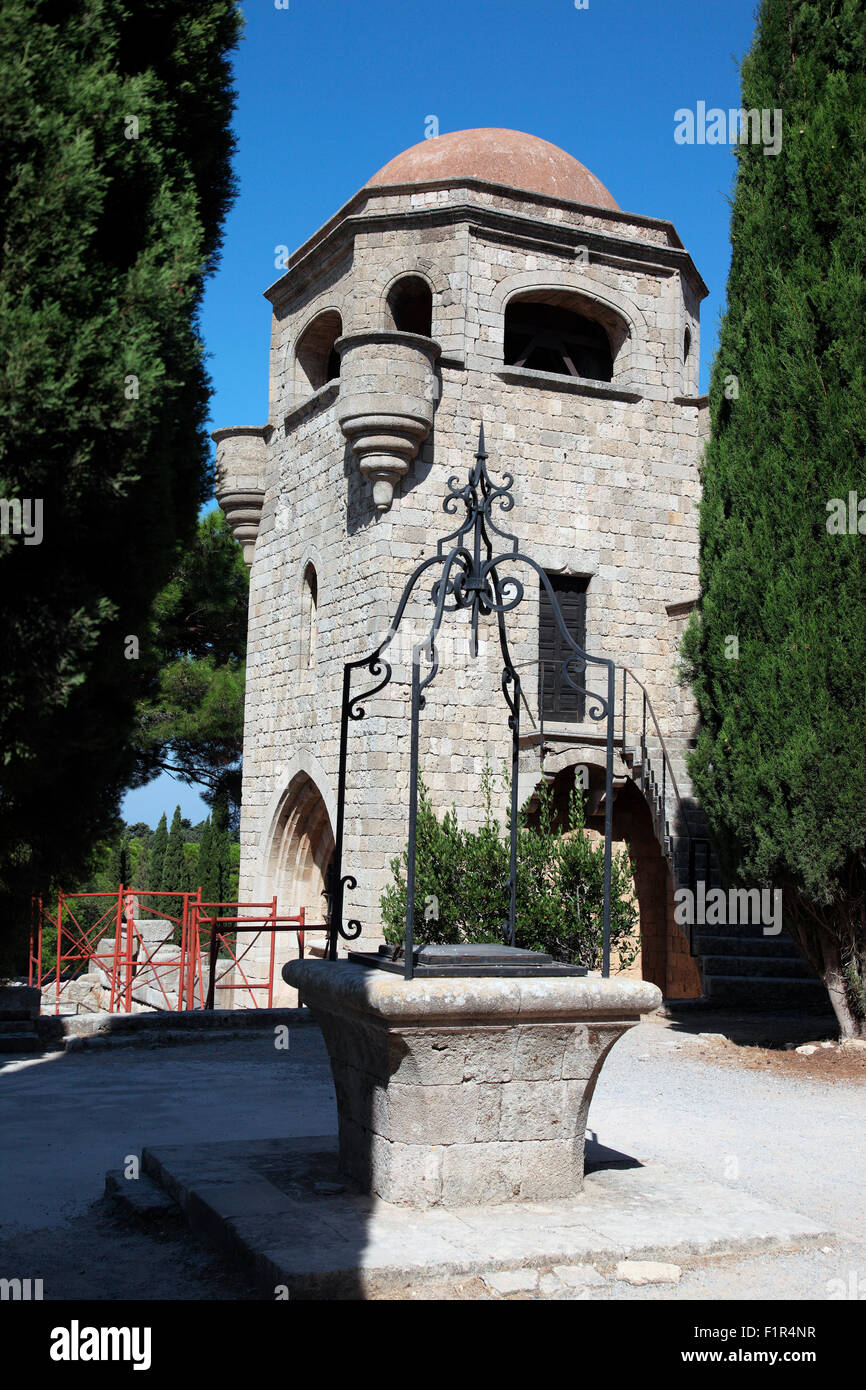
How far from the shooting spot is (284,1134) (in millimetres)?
6691

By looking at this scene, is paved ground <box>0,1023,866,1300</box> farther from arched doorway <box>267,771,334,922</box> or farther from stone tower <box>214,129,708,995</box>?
arched doorway <box>267,771,334,922</box>

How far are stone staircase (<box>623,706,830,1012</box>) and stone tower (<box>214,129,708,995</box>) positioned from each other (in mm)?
67

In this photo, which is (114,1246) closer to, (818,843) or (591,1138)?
(591,1138)

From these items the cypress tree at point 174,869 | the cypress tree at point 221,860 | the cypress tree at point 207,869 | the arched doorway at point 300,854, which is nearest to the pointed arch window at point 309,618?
the arched doorway at point 300,854

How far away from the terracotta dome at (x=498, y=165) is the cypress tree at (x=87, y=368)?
10.4 m

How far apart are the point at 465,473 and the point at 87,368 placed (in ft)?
31.0

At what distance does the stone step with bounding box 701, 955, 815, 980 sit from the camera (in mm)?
12266

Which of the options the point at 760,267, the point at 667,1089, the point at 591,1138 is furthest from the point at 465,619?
the point at 591,1138

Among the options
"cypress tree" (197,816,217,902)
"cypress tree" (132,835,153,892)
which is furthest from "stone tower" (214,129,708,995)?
"cypress tree" (132,835,153,892)

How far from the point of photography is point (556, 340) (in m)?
15.0

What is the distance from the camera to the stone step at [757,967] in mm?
12266

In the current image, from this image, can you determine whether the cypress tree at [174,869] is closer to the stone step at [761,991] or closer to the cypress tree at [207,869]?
the cypress tree at [207,869]

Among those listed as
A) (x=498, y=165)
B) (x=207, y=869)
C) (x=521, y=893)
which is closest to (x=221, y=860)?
(x=207, y=869)
